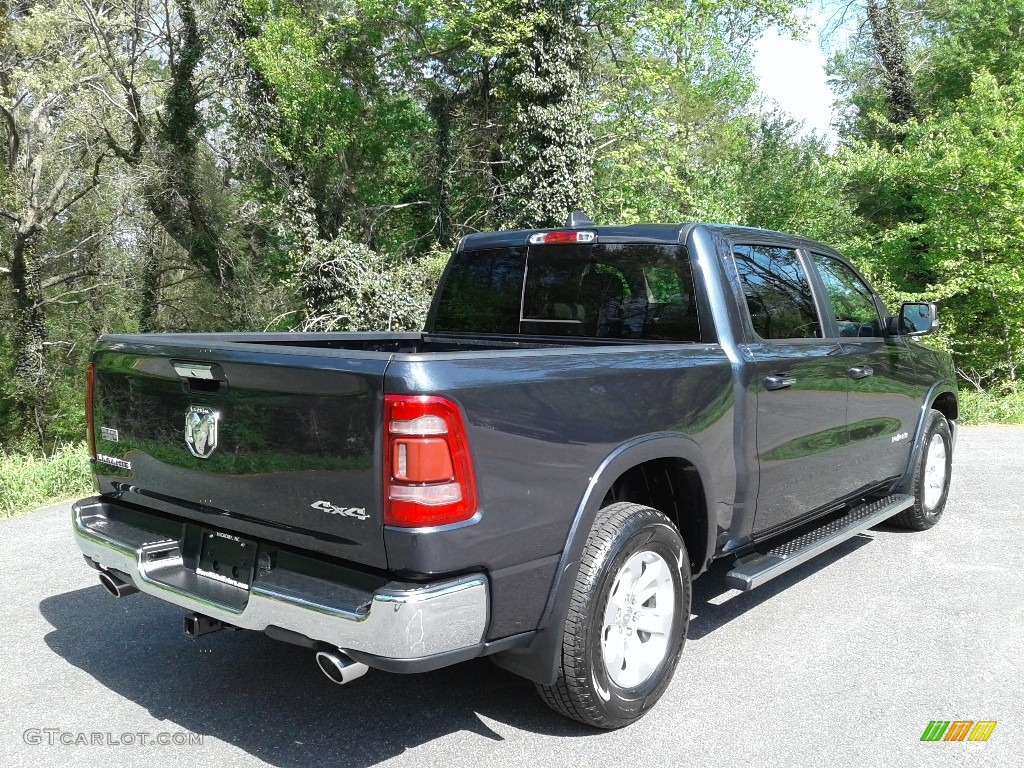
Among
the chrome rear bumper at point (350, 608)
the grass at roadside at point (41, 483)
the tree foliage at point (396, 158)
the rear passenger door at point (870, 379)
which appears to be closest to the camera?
the chrome rear bumper at point (350, 608)

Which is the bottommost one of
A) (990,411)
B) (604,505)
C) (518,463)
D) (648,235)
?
(990,411)

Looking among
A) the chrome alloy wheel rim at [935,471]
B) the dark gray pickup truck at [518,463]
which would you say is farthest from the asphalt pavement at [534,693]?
the chrome alloy wheel rim at [935,471]

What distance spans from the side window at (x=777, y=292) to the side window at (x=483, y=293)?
3.89 ft

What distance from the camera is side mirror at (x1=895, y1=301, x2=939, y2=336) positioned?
17.5ft

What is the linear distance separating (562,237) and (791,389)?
1.40 m

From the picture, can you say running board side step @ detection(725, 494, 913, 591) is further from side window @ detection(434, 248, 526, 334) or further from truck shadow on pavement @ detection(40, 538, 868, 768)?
side window @ detection(434, 248, 526, 334)

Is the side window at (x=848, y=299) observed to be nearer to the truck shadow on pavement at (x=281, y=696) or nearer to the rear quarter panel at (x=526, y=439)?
the rear quarter panel at (x=526, y=439)

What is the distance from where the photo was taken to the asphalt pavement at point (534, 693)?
305 cm

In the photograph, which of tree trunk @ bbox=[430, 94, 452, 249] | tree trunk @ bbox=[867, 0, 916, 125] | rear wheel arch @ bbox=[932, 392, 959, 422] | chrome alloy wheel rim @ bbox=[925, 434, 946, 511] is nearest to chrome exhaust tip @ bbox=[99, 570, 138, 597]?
chrome alloy wheel rim @ bbox=[925, 434, 946, 511]

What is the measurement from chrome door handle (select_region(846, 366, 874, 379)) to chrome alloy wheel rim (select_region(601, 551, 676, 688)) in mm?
1959

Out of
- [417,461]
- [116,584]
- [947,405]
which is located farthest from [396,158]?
[417,461]

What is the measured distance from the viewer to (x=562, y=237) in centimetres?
436

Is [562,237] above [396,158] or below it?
below

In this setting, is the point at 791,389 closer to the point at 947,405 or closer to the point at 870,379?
the point at 870,379
